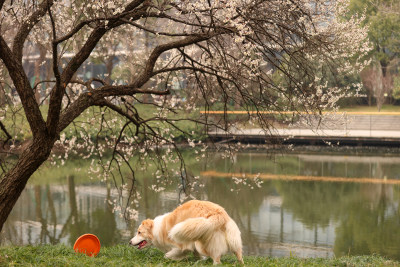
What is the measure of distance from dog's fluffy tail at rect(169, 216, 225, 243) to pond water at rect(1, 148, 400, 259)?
1.81 m

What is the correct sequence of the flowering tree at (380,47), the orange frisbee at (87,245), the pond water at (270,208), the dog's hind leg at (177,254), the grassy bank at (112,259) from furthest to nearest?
the flowering tree at (380,47) → the pond water at (270,208) → the orange frisbee at (87,245) → the dog's hind leg at (177,254) → the grassy bank at (112,259)

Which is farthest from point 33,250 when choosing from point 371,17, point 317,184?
point 371,17

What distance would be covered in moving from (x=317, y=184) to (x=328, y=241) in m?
6.71

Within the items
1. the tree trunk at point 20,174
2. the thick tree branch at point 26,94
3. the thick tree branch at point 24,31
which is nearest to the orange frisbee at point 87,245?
the tree trunk at point 20,174

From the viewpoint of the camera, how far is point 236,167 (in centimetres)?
2091

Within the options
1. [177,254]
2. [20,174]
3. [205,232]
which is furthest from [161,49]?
[177,254]

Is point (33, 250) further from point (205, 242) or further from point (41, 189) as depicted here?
point (41, 189)

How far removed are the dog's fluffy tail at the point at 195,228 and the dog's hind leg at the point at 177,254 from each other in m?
0.54

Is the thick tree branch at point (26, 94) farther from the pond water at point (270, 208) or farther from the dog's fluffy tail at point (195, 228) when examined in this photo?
the pond water at point (270, 208)

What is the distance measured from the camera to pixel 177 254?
6.43 meters

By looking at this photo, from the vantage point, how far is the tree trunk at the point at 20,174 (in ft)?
19.1

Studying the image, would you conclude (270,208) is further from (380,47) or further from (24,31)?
(380,47)

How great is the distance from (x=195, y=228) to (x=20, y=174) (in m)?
2.11

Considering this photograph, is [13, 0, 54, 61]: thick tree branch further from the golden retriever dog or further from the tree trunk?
the golden retriever dog
